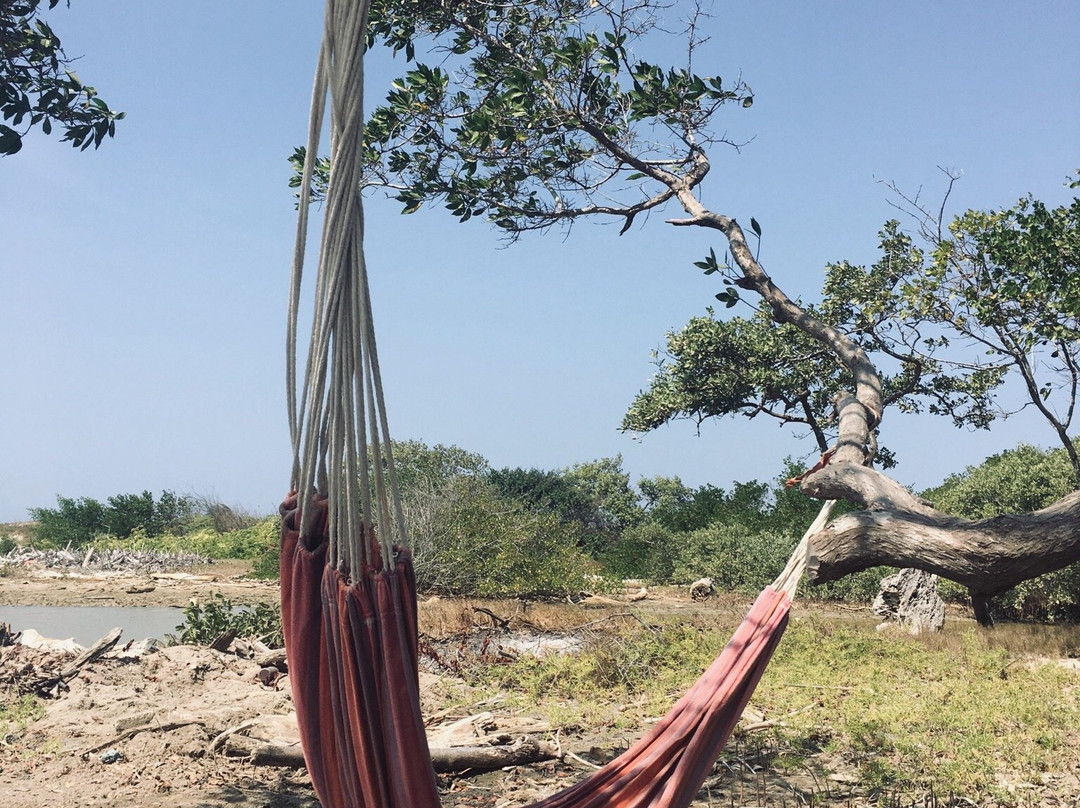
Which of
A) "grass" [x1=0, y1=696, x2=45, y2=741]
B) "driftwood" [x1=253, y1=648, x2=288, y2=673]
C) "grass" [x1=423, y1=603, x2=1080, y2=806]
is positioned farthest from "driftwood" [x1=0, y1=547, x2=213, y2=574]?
"grass" [x1=423, y1=603, x2=1080, y2=806]

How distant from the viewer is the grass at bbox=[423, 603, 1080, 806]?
373 centimetres

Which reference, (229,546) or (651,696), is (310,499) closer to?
(651,696)

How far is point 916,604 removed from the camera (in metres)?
7.93

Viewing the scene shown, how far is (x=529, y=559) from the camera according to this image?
10.9 m

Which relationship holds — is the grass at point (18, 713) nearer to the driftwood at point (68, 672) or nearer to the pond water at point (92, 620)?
the driftwood at point (68, 672)

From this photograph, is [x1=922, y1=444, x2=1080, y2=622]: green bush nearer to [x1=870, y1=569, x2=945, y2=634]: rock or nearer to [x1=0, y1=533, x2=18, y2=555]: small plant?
[x1=870, y1=569, x2=945, y2=634]: rock

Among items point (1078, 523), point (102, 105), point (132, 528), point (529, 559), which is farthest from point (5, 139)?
point (132, 528)

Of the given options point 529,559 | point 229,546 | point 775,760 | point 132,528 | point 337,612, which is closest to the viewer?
point 337,612

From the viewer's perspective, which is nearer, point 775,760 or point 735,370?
point 775,760

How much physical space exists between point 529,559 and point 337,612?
9370 mm

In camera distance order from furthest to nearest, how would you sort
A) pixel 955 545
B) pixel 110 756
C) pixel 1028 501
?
pixel 1028 501 → pixel 110 756 → pixel 955 545

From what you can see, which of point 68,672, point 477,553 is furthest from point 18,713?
point 477,553

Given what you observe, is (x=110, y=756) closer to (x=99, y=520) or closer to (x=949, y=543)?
(x=949, y=543)

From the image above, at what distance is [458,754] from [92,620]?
7.88 metres
